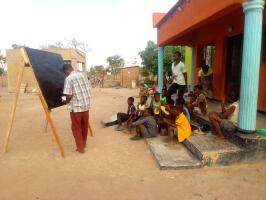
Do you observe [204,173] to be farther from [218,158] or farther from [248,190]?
[248,190]

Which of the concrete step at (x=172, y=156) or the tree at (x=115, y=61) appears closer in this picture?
the concrete step at (x=172, y=156)

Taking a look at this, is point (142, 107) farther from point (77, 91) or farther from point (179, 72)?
point (77, 91)

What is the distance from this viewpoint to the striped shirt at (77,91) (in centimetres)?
462

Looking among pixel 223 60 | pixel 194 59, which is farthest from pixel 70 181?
pixel 194 59

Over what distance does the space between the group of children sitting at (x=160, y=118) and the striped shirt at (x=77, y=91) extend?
1.41 m

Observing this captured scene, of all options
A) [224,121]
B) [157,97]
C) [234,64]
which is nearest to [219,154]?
[224,121]

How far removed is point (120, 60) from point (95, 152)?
4431 cm

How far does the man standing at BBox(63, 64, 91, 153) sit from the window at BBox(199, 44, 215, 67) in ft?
19.4

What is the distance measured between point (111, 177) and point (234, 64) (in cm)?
564

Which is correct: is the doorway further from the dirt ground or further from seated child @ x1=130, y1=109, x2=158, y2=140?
the dirt ground

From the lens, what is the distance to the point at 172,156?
4340 millimetres

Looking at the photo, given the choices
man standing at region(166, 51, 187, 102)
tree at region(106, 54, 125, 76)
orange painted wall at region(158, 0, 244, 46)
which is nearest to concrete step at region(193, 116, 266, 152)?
orange painted wall at region(158, 0, 244, 46)

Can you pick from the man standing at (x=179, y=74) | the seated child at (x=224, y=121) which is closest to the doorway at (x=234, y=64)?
the man standing at (x=179, y=74)

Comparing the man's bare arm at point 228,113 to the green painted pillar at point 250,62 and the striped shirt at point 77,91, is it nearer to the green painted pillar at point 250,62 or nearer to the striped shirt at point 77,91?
the green painted pillar at point 250,62
